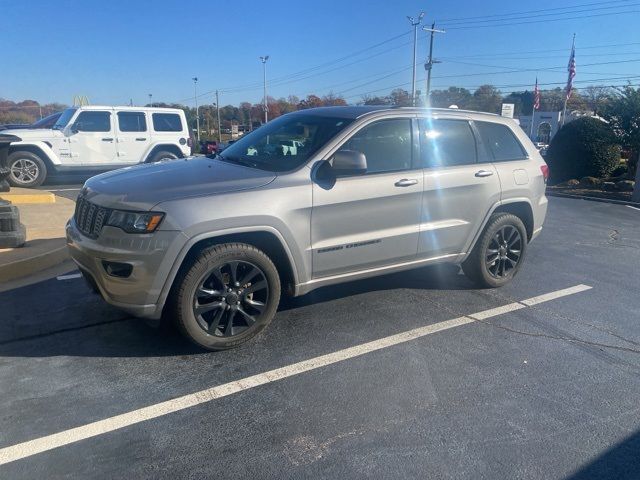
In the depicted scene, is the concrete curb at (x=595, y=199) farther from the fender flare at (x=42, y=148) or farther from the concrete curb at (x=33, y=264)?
the fender flare at (x=42, y=148)

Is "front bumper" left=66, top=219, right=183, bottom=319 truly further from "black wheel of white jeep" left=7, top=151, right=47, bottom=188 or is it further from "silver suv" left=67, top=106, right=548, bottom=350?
"black wheel of white jeep" left=7, top=151, right=47, bottom=188

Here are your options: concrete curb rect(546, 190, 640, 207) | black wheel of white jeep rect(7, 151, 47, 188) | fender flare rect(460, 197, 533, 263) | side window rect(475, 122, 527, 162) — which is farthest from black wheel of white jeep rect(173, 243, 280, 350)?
concrete curb rect(546, 190, 640, 207)

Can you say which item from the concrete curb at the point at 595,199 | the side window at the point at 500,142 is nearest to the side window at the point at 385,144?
the side window at the point at 500,142

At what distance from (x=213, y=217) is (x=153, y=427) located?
1404 millimetres

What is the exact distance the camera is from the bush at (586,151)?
52.5 feet

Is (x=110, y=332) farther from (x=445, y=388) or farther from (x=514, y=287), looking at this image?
(x=514, y=287)

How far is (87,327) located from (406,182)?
9.74 ft

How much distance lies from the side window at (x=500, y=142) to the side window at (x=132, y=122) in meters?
11.1

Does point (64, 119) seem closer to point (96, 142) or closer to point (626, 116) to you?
point (96, 142)

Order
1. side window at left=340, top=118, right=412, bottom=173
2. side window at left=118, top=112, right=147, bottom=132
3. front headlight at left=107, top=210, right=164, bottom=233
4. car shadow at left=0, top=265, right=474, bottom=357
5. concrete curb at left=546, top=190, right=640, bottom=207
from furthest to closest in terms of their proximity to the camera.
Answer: side window at left=118, top=112, right=147, bottom=132 → concrete curb at left=546, top=190, right=640, bottom=207 → side window at left=340, top=118, right=412, bottom=173 → car shadow at left=0, top=265, right=474, bottom=357 → front headlight at left=107, top=210, right=164, bottom=233

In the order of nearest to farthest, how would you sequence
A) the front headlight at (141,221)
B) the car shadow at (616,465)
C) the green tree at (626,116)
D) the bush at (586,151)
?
the car shadow at (616,465)
the front headlight at (141,221)
the green tree at (626,116)
the bush at (586,151)

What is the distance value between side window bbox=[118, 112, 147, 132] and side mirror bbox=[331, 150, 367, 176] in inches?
448

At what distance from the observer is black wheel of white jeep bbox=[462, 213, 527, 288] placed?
5.20 m

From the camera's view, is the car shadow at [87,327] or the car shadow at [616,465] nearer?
the car shadow at [616,465]
